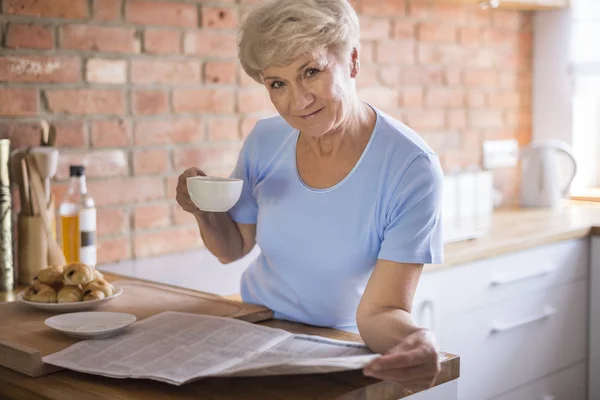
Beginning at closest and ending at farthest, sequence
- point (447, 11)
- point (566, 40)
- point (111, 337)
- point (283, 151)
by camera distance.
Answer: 1. point (111, 337)
2. point (283, 151)
3. point (447, 11)
4. point (566, 40)

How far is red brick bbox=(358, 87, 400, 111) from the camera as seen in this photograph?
2.81 meters

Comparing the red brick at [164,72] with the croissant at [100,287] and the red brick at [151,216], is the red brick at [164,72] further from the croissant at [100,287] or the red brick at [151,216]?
the croissant at [100,287]

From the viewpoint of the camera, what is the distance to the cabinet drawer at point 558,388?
104 inches

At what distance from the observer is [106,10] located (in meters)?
2.13

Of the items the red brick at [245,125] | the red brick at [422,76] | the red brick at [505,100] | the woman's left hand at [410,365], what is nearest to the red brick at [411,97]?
the red brick at [422,76]

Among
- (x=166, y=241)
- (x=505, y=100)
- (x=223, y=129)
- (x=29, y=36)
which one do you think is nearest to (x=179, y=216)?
(x=166, y=241)

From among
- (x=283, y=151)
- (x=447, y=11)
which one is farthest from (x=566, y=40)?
(x=283, y=151)

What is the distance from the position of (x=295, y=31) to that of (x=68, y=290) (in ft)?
2.12

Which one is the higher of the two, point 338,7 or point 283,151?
point 338,7

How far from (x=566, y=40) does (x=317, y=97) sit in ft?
7.41

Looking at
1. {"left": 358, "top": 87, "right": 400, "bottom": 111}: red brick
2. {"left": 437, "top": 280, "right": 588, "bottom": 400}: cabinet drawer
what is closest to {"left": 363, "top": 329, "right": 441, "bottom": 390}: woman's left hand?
{"left": 437, "top": 280, "right": 588, "bottom": 400}: cabinet drawer

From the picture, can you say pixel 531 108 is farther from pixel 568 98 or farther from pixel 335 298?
pixel 335 298

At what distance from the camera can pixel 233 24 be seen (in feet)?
7.96

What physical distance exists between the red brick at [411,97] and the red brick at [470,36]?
0.31 metres
